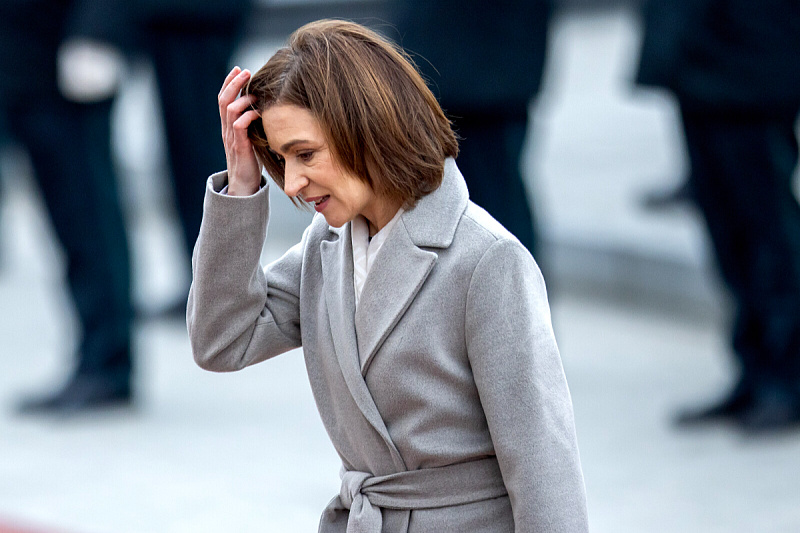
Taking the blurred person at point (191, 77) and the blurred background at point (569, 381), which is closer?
the blurred background at point (569, 381)

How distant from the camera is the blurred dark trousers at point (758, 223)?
11.5ft

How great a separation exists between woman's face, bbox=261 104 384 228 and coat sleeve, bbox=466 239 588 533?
178 mm

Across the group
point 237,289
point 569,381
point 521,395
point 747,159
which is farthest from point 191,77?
point 521,395

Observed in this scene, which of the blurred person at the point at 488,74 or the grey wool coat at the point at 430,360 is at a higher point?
the blurred person at the point at 488,74

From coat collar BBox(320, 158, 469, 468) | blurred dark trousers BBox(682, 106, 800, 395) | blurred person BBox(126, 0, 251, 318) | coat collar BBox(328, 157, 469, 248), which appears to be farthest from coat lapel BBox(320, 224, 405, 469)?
blurred person BBox(126, 0, 251, 318)

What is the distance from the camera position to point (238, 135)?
4.85 ft

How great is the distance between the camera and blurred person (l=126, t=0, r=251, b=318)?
503 centimetres

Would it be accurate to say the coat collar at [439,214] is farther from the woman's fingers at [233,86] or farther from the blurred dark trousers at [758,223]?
the blurred dark trousers at [758,223]

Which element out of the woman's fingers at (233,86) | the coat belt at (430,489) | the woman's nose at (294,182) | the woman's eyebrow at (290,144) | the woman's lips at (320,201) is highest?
the woman's fingers at (233,86)

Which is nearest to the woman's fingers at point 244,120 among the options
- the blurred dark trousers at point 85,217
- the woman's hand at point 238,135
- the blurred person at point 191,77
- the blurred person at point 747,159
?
the woman's hand at point 238,135

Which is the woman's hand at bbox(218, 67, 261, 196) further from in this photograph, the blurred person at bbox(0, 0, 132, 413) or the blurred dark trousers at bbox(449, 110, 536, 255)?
the blurred person at bbox(0, 0, 132, 413)

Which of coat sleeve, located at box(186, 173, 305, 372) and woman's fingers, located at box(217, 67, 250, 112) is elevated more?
woman's fingers, located at box(217, 67, 250, 112)

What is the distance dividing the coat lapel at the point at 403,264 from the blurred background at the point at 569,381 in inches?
19.3

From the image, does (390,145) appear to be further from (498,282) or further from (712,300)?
(712,300)
